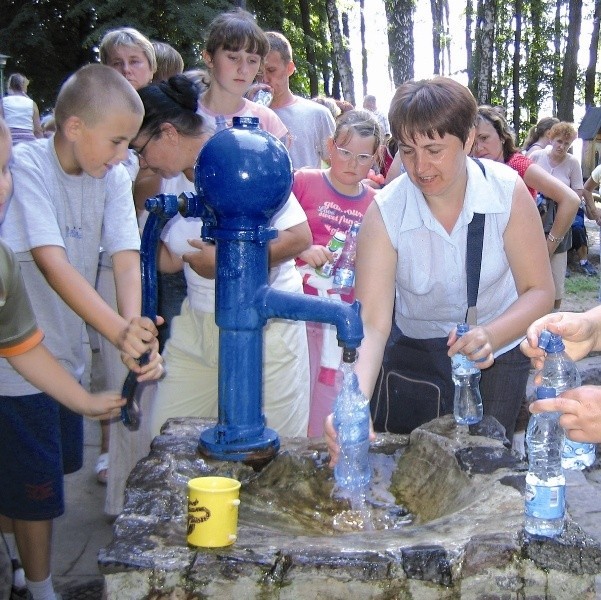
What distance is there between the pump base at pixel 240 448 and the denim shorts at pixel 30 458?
2.67 ft

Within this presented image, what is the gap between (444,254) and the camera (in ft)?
8.02

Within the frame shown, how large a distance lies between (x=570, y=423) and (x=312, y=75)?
63.2 ft

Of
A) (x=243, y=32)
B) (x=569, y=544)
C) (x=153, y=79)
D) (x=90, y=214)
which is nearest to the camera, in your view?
(x=569, y=544)

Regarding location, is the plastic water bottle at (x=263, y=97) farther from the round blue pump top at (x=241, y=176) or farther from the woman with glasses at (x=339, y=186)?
the round blue pump top at (x=241, y=176)

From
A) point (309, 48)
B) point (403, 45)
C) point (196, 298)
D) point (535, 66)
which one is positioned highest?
point (535, 66)

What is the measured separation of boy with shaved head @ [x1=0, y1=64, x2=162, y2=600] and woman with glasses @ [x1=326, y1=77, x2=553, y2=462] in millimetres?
789

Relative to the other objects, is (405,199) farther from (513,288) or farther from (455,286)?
(513,288)

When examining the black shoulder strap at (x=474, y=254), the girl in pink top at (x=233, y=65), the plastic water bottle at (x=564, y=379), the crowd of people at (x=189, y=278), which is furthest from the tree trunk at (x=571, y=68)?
the plastic water bottle at (x=564, y=379)

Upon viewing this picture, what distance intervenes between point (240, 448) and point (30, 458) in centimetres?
94

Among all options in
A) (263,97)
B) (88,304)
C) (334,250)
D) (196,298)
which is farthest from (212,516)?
(263,97)

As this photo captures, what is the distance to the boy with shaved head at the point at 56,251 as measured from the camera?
2.40 meters

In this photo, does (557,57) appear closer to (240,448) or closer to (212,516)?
(240,448)

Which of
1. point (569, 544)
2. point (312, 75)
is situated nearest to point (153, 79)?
point (569, 544)

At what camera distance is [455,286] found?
8.07 ft
